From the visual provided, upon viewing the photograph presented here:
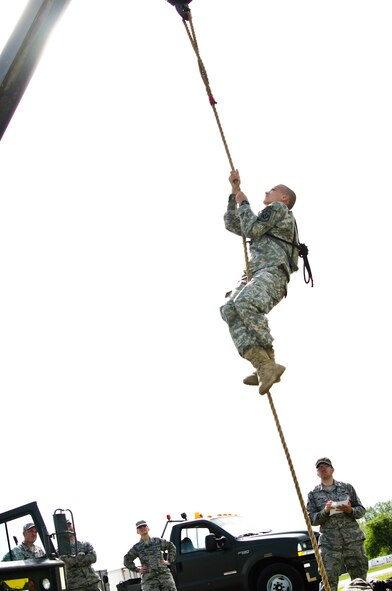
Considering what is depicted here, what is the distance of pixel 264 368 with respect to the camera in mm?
4867

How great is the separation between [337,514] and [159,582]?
3989 mm

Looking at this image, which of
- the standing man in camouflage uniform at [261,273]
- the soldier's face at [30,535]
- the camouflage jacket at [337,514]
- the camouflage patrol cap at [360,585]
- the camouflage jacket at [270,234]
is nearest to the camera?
the camouflage patrol cap at [360,585]

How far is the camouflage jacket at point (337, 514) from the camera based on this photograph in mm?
7051

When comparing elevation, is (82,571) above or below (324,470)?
above

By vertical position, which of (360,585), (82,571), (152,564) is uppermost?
(152,564)

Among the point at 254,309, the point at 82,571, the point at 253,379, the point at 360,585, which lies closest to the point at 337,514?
the point at 253,379

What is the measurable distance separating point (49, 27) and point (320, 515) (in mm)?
5416

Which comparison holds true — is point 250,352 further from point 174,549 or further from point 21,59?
point 174,549

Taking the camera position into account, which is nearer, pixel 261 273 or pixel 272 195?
pixel 261 273

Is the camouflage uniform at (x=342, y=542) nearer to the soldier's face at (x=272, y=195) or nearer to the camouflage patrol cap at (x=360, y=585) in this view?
the soldier's face at (x=272, y=195)

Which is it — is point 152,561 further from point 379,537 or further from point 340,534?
point 379,537

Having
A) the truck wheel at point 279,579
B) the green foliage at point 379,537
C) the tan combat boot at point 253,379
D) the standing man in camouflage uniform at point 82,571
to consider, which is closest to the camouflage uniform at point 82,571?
the standing man in camouflage uniform at point 82,571

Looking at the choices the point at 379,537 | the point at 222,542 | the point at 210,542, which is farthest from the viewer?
the point at 379,537

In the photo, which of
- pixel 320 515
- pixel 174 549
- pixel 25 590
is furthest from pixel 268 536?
pixel 25 590
